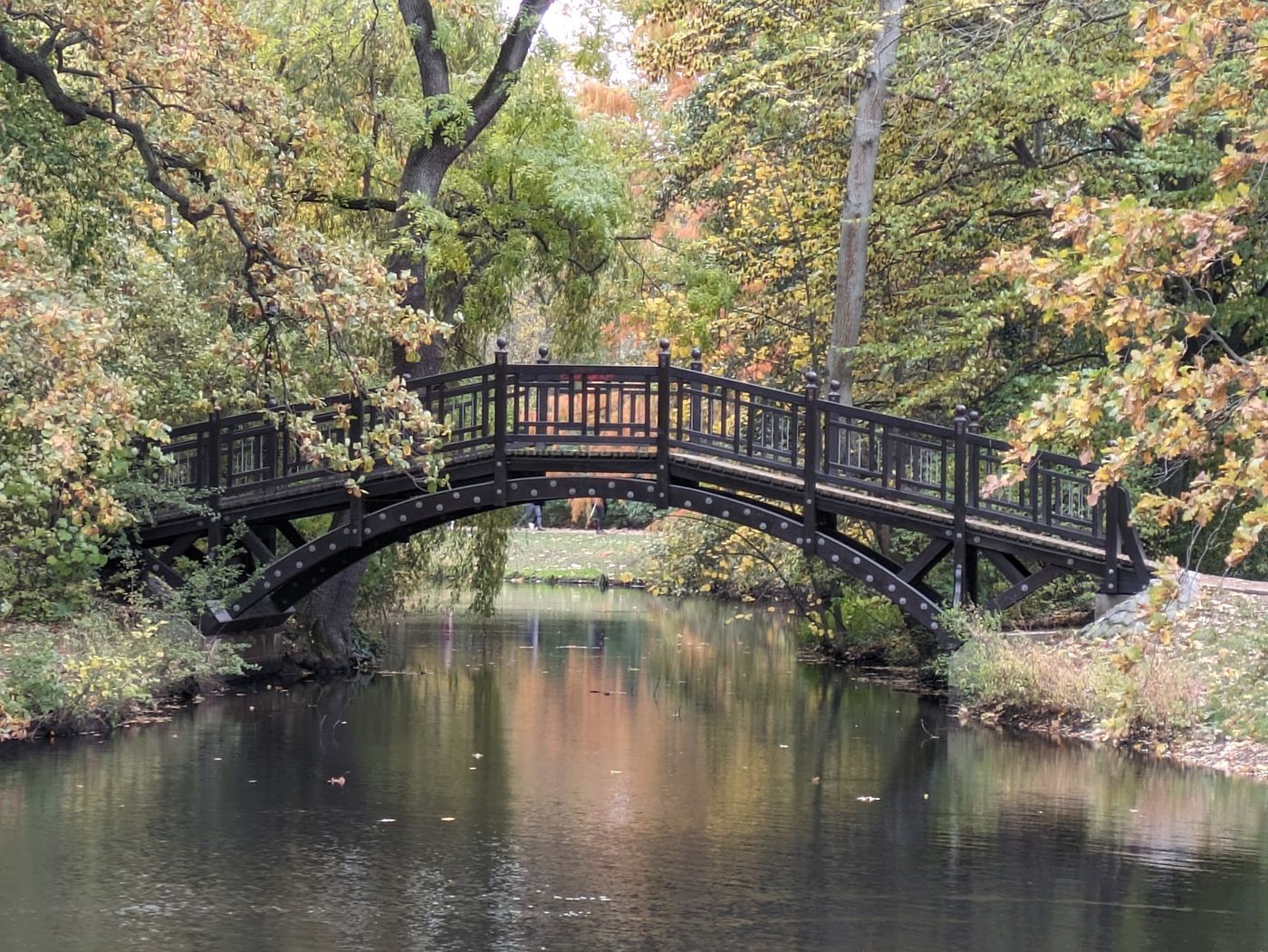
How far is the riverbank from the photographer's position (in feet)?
46.5

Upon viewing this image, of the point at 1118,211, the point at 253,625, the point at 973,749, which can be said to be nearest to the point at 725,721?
the point at 973,749

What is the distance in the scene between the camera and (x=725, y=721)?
653 inches

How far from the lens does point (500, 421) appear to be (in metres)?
17.4

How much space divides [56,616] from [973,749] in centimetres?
855

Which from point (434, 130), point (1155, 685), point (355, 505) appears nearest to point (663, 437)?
point (355, 505)

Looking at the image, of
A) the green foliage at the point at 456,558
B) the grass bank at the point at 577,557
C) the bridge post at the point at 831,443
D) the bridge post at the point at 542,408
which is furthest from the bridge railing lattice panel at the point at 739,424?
the grass bank at the point at 577,557

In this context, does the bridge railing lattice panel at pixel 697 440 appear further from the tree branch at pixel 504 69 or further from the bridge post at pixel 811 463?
the tree branch at pixel 504 69

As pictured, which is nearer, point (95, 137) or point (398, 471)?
point (95, 137)

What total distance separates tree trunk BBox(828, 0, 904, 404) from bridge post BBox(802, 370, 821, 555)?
7.82 ft

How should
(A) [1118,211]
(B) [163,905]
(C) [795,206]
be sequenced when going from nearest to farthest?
(A) [1118,211], (B) [163,905], (C) [795,206]

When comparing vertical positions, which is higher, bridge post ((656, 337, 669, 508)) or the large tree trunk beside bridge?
the large tree trunk beside bridge

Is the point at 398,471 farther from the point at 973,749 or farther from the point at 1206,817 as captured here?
the point at 1206,817

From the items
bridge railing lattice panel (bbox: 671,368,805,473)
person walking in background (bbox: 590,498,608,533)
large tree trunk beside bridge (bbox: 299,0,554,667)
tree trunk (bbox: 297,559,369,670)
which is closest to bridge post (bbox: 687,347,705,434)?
bridge railing lattice panel (bbox: 671,368,805,473)

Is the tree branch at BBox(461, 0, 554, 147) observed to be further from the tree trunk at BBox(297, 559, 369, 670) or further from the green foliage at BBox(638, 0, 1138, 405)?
the tree trunk at BBox(297, 559, 369, 670)
